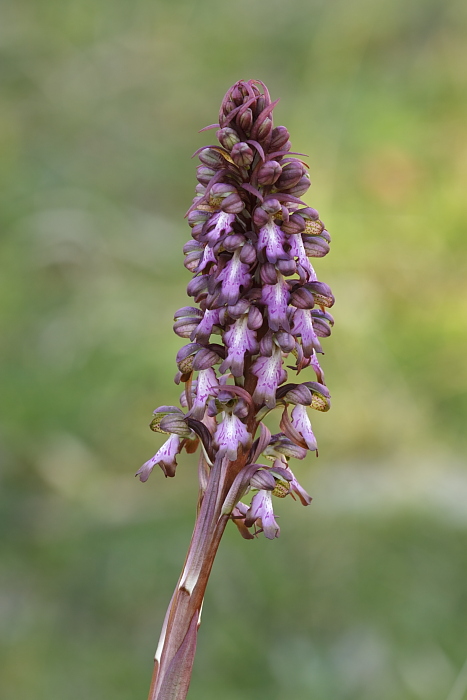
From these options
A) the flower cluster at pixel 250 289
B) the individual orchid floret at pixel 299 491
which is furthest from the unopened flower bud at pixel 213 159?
the individual orchid floret at pixel 299 491

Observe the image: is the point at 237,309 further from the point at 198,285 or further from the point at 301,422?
the point at 301,422

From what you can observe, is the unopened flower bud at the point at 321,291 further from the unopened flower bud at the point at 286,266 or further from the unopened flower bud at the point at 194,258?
the unopened flower bud at the point at 194,258

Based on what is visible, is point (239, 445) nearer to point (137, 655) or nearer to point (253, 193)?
point (253, 193)

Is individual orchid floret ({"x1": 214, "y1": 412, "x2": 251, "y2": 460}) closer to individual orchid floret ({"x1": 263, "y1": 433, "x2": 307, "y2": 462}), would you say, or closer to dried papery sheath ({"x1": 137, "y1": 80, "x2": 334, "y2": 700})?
dried papery sheath ({"x1": 137, "y1": 80, "x2": 334, "y2": 700})

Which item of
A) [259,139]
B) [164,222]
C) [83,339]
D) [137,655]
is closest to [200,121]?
[164,222]

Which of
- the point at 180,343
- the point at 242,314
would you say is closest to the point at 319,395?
the point at 242,314
